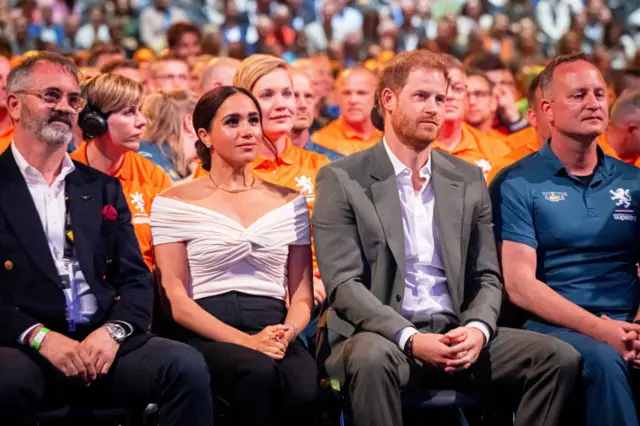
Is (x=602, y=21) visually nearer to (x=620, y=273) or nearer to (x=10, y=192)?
(x=620, y=273)

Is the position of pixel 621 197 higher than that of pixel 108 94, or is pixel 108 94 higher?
pixel 108 94

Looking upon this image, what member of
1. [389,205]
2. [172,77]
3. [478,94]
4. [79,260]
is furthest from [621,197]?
[172,77]

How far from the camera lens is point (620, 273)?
13.9 ft

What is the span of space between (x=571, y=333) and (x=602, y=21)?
461 inches

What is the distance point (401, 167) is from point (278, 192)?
21.0 inches

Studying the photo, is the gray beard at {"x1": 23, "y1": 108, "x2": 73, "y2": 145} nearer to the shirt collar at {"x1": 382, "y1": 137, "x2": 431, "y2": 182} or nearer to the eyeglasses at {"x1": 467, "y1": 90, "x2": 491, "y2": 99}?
the shirt collar at {"x1": 382, "y1": 137, "x2": 431, "y2": 182}

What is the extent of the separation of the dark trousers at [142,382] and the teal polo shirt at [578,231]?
1457 mm

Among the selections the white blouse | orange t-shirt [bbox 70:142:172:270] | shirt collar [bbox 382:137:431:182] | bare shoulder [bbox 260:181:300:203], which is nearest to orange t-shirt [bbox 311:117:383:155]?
orange t-shirt [bbox 70:142:172:270]

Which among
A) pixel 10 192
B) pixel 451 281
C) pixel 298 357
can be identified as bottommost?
pixel 298 357

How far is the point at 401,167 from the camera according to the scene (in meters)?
4.11

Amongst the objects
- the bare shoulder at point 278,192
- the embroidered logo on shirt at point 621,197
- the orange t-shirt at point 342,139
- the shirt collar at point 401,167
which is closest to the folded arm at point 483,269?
the shirt collar at point 401,167

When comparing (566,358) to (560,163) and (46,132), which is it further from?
(46,132)

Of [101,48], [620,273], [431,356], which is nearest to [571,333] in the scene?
[620,273]

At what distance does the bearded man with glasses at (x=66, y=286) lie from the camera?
356cm
